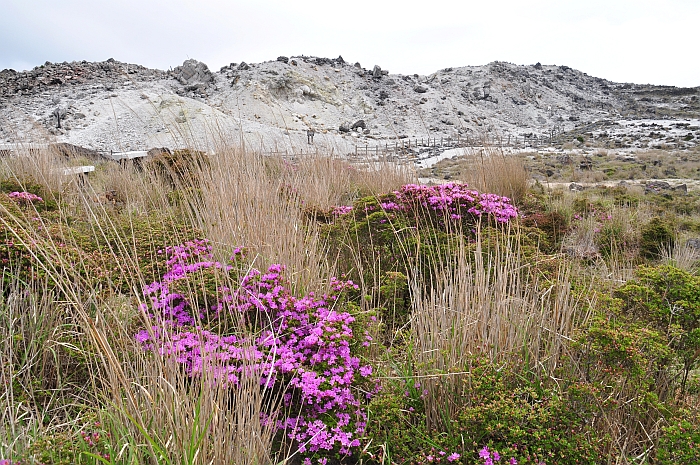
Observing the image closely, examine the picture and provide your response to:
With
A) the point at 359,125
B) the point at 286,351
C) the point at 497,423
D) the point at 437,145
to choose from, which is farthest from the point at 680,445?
the point at 359,125

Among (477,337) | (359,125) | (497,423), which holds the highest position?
(359,125)

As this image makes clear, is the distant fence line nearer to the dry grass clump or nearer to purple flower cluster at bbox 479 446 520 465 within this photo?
the dry grass clump

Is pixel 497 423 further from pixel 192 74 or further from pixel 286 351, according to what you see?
pixel 192 74

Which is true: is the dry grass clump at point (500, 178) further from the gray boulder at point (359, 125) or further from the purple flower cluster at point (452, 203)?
the gray boulder at point (359, 125)

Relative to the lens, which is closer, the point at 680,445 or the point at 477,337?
the point at 680,445

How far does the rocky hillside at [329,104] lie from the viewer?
72.0 ft

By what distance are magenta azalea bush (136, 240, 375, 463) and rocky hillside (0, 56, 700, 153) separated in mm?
13673

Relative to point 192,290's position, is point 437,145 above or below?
above

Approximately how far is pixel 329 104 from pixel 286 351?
1345 inches

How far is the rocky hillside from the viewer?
21.9m

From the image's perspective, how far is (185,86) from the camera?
3108 cm

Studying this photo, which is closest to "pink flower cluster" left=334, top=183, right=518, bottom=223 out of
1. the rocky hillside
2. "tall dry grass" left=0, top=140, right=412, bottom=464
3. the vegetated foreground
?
"tall dry grass" left=0, top=140, right=412, bottom=464

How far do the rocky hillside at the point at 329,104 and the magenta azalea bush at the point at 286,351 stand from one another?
13673 mm

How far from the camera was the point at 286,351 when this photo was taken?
81.3 inches
